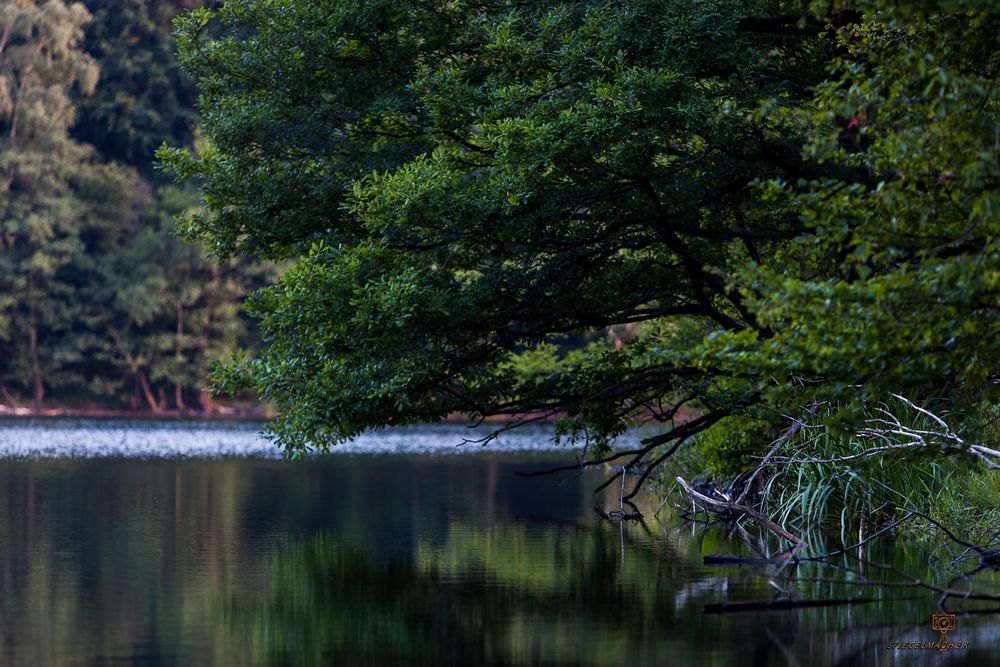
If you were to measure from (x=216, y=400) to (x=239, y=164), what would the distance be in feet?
174

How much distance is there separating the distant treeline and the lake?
4035 cm

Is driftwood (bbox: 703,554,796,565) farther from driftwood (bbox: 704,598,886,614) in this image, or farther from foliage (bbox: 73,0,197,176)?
foliage (bbox: 73,0,197,176)

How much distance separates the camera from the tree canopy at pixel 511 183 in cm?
1491

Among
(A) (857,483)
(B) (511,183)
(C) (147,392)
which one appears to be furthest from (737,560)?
(C) (147,392)

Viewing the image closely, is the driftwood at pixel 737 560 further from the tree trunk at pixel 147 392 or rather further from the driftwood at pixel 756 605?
the tree trunk at pixel 147 392

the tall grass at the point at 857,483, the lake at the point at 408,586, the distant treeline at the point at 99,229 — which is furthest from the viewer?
the distant treeline at the point at 99,229

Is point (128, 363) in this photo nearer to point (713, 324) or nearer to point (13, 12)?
point (13, 12)

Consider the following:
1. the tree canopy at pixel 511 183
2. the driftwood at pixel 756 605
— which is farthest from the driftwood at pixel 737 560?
the driftwood at pixel 756 605

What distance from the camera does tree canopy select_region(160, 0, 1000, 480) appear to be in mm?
14914

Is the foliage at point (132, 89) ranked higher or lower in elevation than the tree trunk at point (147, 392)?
higher

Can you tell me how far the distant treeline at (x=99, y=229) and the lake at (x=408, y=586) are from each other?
132 ft

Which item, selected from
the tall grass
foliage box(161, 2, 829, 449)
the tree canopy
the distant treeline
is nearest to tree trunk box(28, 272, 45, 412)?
the distant treeline

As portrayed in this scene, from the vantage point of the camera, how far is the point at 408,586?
12961mm

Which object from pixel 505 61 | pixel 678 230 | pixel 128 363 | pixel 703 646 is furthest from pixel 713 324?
pixel 128 363
